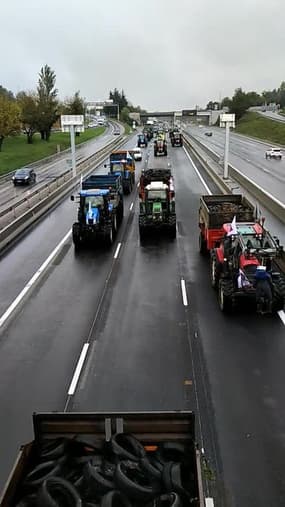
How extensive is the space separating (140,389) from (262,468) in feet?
11.1

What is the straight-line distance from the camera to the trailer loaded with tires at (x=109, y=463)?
5859 mm

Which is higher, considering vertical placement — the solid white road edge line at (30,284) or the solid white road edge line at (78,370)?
the solid white road edge line at (30,284)

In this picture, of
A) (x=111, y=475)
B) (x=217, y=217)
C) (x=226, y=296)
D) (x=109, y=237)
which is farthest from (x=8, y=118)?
(x=111, y=475)

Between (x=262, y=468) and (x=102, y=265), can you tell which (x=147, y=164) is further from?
(x=262, y=468)

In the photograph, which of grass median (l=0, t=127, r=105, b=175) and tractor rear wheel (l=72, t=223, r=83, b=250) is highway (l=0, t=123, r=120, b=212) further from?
tractor rear wheel (l=72, t=223, r=83, b=250)

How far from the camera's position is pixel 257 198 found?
3550cm

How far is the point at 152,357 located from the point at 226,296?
3.51 meters

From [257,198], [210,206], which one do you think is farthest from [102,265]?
[257,198]

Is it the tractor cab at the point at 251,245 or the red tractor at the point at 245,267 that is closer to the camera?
the red tractor at the point at 245,267

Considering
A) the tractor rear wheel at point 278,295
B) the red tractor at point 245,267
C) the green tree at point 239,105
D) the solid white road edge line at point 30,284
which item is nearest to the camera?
the tractor rear wheel at point 278,295

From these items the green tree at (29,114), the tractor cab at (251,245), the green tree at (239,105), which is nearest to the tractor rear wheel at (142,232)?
the tractor cab at (251,245)

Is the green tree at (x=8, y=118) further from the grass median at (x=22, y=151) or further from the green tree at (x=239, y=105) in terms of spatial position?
the green tree at (x=239, y=105)

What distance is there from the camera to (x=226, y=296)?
1473cm

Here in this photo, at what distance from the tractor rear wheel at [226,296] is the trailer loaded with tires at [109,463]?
26.1ft
